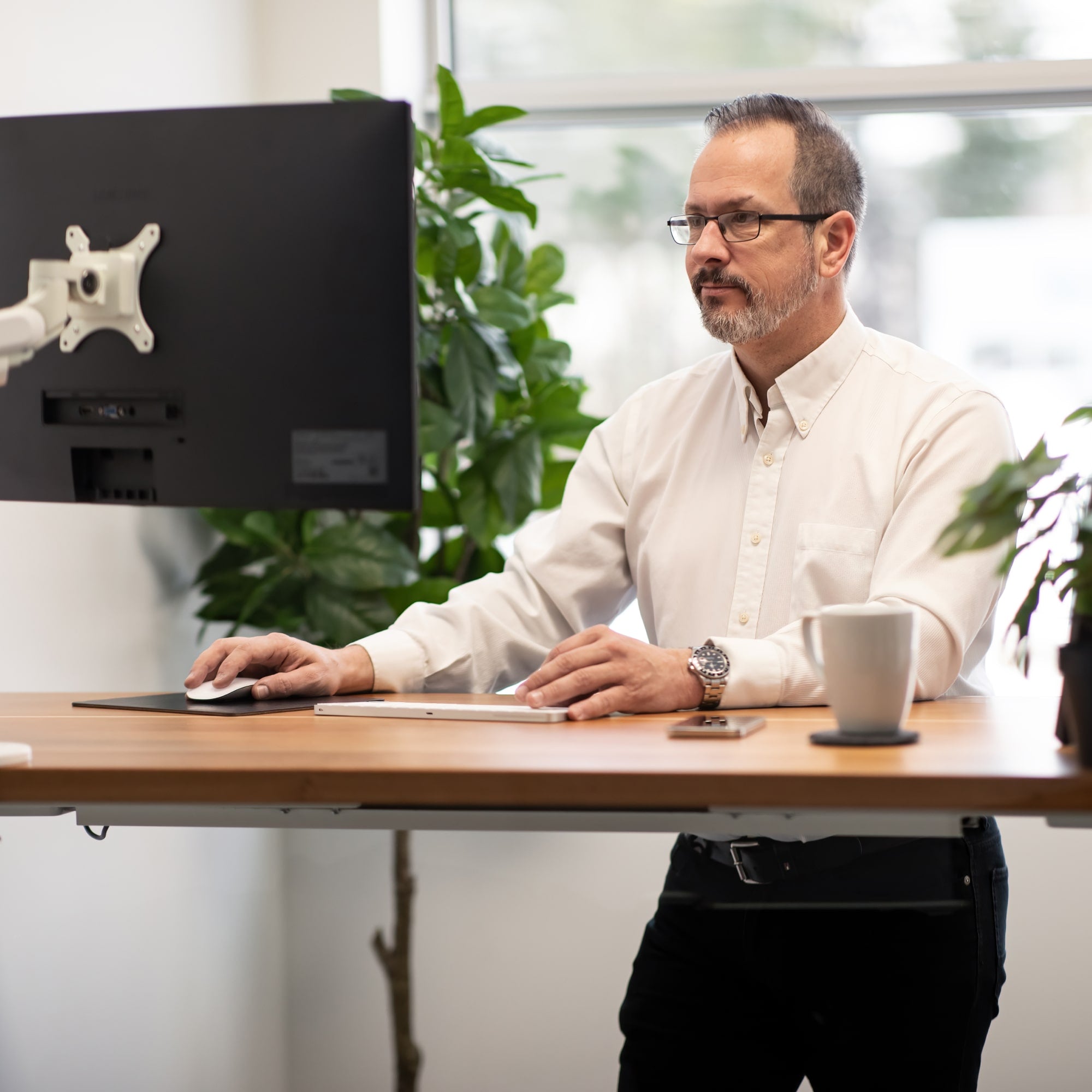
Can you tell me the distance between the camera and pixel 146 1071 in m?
2.20

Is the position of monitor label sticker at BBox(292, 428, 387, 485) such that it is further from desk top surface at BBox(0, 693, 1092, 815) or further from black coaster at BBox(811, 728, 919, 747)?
black coaster at BBox(811, 728, 919, 747)

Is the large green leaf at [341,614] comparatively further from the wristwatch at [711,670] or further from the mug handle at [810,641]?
the mug handle at [810,641]

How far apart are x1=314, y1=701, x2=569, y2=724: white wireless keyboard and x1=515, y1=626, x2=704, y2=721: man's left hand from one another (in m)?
0.02

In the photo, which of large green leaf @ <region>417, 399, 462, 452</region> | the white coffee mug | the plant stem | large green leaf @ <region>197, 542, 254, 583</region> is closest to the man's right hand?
the plant stem

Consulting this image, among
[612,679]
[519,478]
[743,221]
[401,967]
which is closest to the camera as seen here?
[612,679]

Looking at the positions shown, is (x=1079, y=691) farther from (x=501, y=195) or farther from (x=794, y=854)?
(x=501, y=195)

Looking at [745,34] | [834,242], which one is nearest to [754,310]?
[834,242]

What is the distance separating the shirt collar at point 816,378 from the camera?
5.54 feet

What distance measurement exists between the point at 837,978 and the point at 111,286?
1.07 m

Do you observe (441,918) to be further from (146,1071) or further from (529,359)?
(529,359)

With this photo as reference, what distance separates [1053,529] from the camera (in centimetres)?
99

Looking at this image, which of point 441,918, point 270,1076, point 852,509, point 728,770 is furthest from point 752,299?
point 270,1076

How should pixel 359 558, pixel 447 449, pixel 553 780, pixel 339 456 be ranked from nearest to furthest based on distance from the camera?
1. pixel 553 780
2. pixel 339 456
3. pixel 359 558
4. pixel 447 449

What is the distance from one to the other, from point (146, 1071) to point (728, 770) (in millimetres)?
1744
